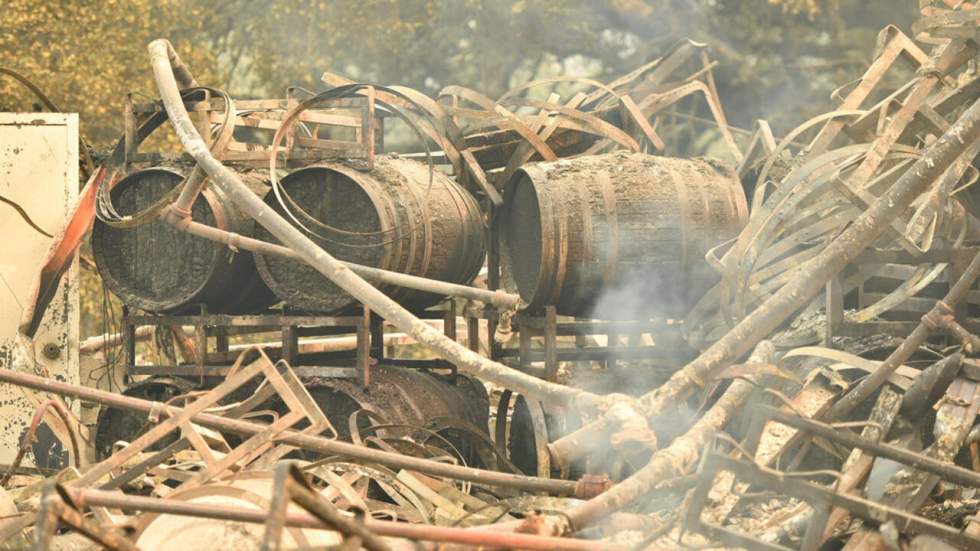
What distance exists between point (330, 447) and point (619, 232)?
2.96 m

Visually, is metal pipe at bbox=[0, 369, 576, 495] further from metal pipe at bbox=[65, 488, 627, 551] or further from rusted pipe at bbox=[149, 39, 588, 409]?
metal pipe at bbox=[65, 488, 627, 551]

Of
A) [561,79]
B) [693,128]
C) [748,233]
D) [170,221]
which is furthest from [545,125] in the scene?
[693,128]

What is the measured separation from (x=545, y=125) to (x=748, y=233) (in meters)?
2.07

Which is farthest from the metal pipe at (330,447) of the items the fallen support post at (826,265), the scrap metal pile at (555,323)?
the fallen support post at (826,265)

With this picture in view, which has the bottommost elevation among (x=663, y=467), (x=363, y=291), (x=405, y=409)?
(x=405, y=409)

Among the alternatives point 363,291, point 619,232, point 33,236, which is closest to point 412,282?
point 363,291

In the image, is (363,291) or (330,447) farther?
(363,291)

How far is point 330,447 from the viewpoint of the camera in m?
4.53

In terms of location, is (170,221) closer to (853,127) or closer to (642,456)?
(642,456)

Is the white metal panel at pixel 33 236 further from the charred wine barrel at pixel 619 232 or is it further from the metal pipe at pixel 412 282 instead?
the charred wine barrel at pixel 619 232

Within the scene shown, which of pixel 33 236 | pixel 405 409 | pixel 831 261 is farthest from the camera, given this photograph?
pixel 33 236

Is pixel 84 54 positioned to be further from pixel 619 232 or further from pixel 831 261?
pixel 831 261

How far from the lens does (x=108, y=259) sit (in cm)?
759

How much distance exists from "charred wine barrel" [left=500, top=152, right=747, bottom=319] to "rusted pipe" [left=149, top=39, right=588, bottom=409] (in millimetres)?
1845
